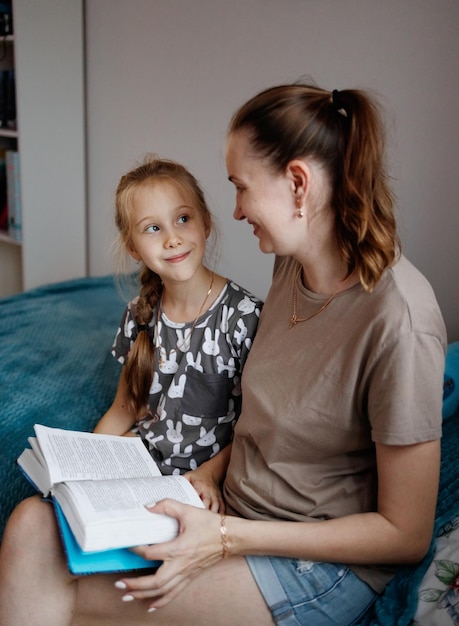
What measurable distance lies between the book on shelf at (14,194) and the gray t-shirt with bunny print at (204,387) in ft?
5.48

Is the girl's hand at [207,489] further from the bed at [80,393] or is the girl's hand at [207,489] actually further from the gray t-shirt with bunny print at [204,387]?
the bed at [80,393]

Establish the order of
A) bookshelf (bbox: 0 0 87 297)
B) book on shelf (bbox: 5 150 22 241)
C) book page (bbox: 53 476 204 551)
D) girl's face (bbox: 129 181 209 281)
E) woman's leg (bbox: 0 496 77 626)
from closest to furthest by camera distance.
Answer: book page (bbox: 53 476 204 551), woman's leg (bbox: 0 496 77 626), girl's face (bbox: 129 181 209 281), bookshelf (bbox: 0 0 87 297), book on shelf (bbox: 5 150 22 241)

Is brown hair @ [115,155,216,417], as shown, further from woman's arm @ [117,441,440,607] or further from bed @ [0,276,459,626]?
woman's arm @ [117,441,440,607]

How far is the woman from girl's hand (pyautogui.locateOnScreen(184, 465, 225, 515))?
89mm

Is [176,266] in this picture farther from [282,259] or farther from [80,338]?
[80,338]

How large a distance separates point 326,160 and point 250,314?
0.37 m

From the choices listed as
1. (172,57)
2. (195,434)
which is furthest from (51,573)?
(172,57)

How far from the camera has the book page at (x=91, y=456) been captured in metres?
1.03

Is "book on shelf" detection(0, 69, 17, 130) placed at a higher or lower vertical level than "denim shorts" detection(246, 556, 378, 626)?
higher

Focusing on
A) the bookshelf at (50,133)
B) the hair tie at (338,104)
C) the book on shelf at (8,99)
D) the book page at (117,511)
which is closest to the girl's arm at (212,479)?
the book page at (117,511)

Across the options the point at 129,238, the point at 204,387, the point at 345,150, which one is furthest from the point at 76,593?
the point at 345,150

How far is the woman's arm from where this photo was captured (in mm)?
880

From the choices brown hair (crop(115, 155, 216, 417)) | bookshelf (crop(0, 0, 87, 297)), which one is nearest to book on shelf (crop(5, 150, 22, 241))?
bookshelf (crop(0, 0, 87, 297))

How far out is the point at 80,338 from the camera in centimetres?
196
